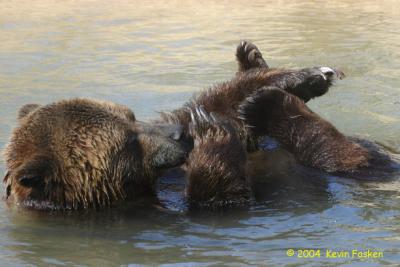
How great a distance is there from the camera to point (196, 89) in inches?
387

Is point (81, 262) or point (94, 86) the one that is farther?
point (94, 86)

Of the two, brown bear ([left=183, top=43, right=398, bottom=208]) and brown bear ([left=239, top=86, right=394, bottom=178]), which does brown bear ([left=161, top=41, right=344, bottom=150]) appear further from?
brown bear ([left=239, top=86, right=394, bottom=178])

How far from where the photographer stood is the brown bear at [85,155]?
5.36m

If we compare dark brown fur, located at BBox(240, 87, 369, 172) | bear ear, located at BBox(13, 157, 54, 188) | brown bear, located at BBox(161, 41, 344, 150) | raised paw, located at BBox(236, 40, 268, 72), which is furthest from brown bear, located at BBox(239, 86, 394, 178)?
bear ear, located at BBox(13, 157, 54, 188)

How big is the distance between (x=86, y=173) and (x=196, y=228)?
89 centimetres

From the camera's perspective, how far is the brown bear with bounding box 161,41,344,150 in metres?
6.41

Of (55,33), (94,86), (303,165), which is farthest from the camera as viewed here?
(55,33)

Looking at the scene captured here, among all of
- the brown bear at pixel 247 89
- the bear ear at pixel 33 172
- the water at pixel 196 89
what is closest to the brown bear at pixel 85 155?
the bear ear at pixel 33 172

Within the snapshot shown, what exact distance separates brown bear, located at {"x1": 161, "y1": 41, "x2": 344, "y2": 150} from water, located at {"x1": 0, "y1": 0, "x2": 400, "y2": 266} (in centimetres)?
65

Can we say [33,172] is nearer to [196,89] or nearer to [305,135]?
[305,135]

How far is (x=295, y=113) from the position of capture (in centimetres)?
628

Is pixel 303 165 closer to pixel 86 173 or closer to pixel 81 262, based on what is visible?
pixel 86 173

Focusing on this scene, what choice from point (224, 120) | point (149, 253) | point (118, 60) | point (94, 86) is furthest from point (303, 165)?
point (118, 60)

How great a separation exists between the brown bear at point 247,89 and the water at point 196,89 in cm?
65
